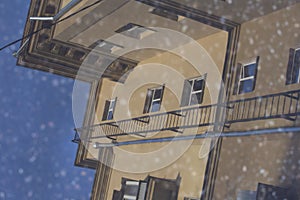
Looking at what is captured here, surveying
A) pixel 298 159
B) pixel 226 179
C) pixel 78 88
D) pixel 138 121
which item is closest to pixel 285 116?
pixel 298 159

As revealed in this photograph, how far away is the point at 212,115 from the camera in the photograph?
11.3 meters

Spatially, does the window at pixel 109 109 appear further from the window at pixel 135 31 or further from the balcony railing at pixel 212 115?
the window at pixel 135 31

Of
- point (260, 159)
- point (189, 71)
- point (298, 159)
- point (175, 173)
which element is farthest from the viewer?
point (189, 71)

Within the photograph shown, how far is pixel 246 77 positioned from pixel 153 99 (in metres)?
4.49

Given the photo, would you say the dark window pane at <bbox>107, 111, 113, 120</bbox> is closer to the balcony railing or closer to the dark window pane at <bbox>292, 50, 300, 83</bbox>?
the balcony railing

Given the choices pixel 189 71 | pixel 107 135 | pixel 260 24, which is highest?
pixel 260 24

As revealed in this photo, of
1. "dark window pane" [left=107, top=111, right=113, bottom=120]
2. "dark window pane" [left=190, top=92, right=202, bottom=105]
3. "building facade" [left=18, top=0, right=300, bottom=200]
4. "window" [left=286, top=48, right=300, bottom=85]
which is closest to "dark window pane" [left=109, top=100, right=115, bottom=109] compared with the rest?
"dark window pane" [left=107, top=111, right=113, bottom=120]

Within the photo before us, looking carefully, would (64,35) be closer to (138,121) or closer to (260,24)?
(138,121)

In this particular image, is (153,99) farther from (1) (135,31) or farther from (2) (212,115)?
(2) (212,115)

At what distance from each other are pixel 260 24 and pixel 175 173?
14.6 feet

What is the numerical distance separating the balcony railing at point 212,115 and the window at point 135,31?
2.46m

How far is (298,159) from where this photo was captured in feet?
27.9

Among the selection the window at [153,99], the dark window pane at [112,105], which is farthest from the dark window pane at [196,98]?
the dark window pane at [112,105]

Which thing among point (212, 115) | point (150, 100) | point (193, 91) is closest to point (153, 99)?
point (150, 100)
